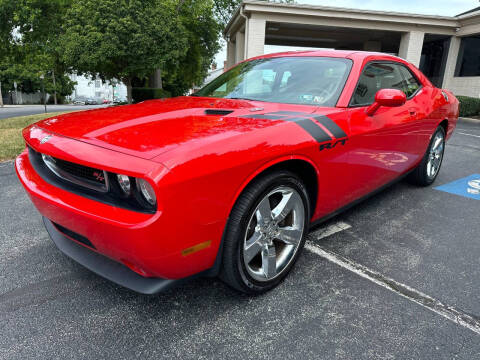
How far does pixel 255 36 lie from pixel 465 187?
1172 cm

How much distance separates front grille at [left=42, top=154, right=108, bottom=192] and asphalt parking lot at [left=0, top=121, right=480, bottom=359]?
72cm

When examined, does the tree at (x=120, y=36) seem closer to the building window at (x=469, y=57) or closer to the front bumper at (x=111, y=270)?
the front bumper at (x=111, y=270)

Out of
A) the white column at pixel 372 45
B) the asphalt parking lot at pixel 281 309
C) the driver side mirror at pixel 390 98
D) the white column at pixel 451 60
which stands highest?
the white column at pixel 372 45

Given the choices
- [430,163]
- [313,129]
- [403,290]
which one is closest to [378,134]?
[313,129]

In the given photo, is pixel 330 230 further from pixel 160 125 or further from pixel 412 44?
pixel 412 44

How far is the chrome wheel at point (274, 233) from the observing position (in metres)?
1.96

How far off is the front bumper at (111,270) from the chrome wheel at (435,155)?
354cm

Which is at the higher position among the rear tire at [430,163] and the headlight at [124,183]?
the headlight at [124,183]

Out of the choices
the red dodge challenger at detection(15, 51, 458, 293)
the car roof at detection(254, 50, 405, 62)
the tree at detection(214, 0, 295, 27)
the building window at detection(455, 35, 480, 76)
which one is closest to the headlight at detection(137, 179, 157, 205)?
the red dodge challenger at detection(15, 51, 458, 293)

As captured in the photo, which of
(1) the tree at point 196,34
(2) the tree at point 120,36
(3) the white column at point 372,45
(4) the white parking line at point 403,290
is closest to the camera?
(4) the white parking line at point 403,290

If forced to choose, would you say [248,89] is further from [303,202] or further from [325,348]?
[325,348]

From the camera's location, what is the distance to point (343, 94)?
2.54 metres

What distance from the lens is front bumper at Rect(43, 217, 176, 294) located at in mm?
1660

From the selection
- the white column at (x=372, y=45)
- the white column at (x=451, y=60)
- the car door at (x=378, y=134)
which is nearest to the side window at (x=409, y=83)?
the car door at (x=378, y=134)
